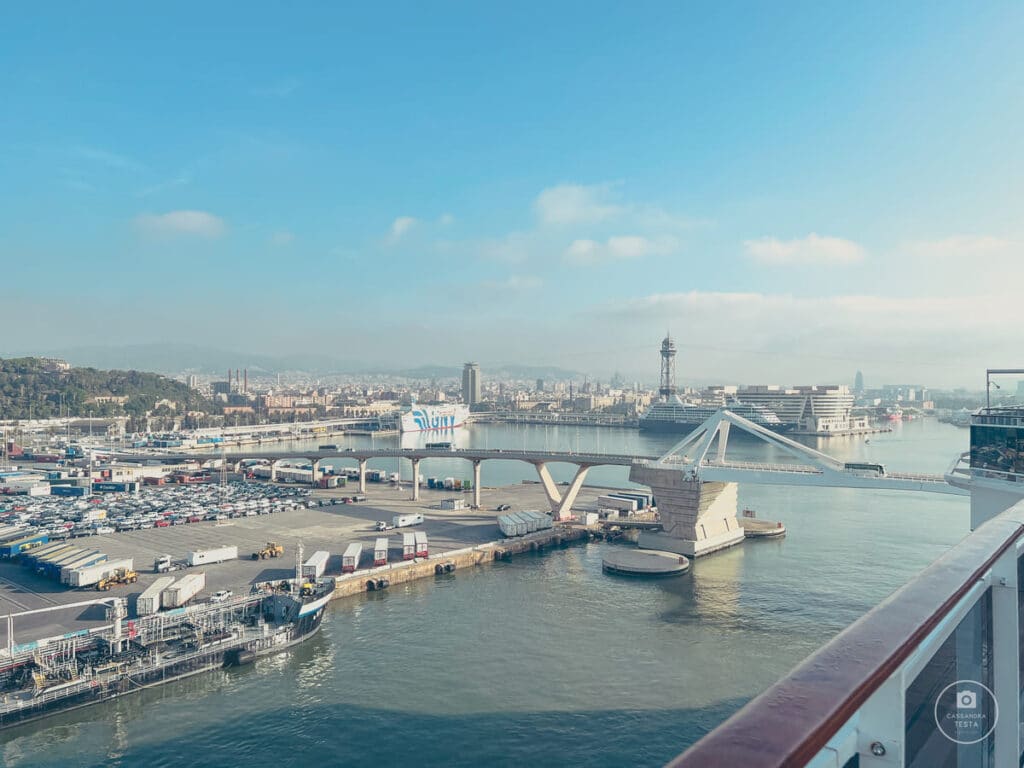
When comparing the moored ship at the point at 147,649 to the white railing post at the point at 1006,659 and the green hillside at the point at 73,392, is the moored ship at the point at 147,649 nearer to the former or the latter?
the white railing post at the point at 1006,659

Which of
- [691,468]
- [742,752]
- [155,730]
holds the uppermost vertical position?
[742,752]

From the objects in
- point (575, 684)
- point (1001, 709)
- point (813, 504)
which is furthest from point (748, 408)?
point (1001, 709)

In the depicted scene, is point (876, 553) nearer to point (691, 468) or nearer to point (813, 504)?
point (691, 468)

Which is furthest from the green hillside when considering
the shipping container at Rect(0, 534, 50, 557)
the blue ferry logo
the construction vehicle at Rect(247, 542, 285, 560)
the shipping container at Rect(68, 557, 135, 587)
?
the shipping container at Rect(68, 557, 135, 587)

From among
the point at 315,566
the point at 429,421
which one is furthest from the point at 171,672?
the point at 429,421

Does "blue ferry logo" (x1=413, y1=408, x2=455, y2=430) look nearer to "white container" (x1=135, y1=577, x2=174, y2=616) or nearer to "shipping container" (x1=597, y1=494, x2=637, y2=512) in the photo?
"shipping container" (x1=597, y1=494, x2=637, y2=512)

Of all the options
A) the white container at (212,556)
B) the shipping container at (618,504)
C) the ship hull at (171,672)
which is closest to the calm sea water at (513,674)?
the ship hull at (171,672)
